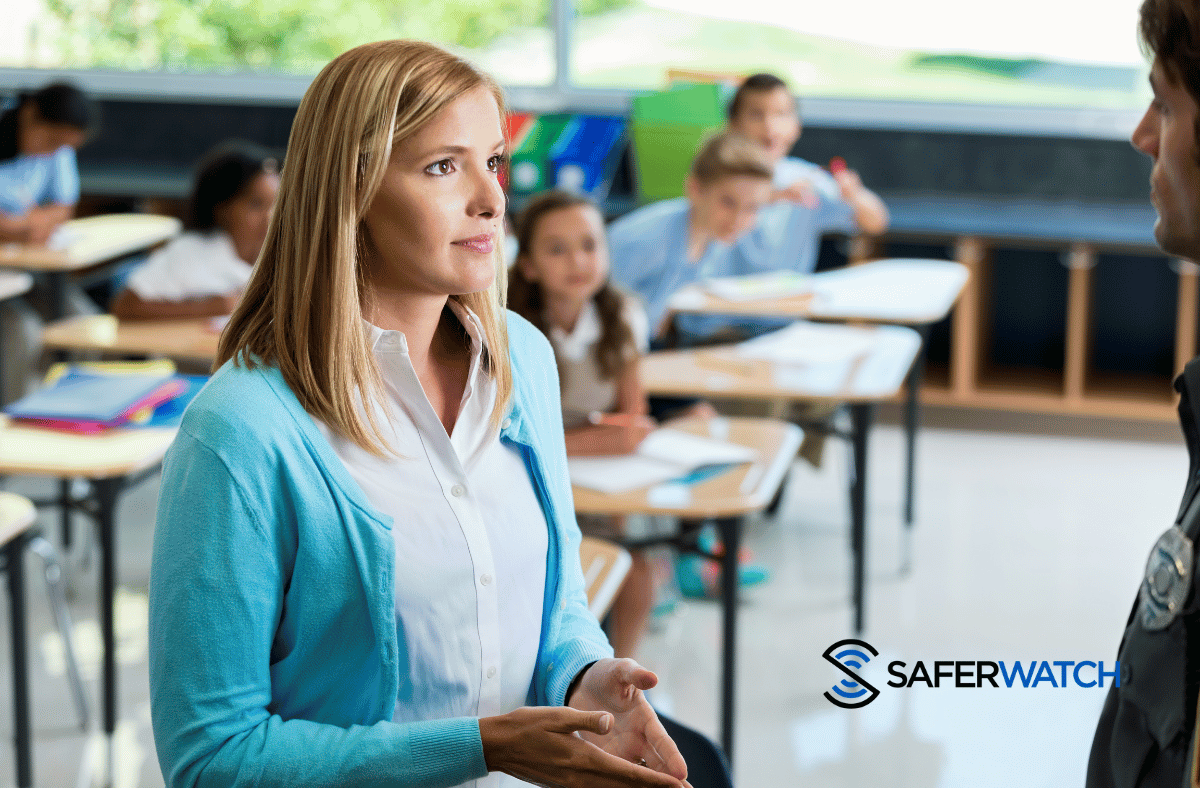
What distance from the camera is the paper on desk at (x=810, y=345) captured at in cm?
361

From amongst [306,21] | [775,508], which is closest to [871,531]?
[775,508]

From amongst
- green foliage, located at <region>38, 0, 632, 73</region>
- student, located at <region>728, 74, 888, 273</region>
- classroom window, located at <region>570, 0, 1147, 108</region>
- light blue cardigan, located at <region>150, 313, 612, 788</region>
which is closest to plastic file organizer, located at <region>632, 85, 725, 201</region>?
classroom window, located at <region>570, 0, 1147, 108</region>

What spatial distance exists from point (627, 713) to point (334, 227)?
1.70 ft

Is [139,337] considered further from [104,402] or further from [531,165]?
[531,165]

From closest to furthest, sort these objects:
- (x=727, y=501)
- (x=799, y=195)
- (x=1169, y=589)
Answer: (x=1169, y=589)
(x=727, y=501)
(x=799, y=195)

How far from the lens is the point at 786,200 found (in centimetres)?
470

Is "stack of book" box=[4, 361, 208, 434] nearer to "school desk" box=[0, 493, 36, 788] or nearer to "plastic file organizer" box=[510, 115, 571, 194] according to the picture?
"school desk" box=[0, 493, 36, 788]

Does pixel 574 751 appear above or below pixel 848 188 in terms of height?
below

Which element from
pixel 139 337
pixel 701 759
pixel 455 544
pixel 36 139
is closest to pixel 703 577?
pixel 139 337

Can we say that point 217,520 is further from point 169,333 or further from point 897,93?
point 897,93

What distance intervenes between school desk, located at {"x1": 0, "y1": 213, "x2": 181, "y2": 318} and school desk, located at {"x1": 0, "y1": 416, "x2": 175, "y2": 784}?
1931mm

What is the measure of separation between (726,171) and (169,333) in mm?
1656

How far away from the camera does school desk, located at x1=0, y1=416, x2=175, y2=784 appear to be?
270 centimetres

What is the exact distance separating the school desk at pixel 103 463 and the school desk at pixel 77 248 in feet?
6.34
